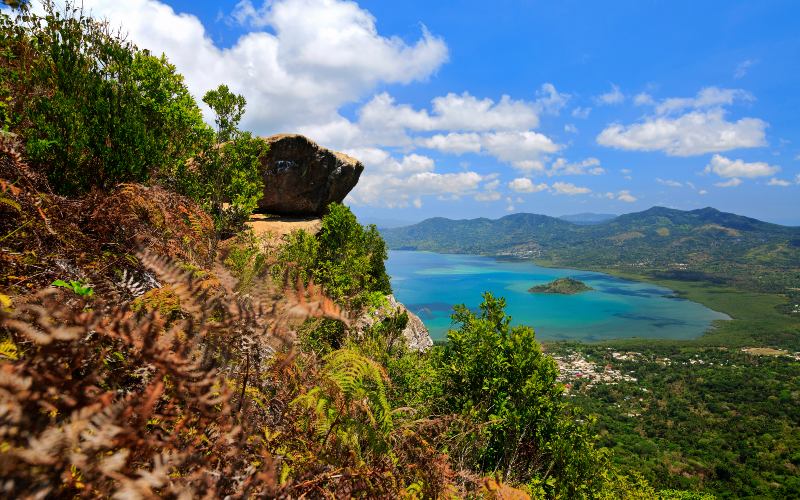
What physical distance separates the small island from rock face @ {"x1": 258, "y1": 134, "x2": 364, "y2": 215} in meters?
124

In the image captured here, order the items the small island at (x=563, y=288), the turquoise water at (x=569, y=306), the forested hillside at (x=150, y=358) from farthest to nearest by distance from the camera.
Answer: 1. the small island at (x=563, y=288)
2. the turquoise water at (x=569, y=306)
3. the forested hillside at (x=150, y=358)

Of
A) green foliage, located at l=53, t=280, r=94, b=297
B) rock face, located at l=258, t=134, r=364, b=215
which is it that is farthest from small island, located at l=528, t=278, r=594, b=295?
green foliage, located at l=53, t=280, r=94, b=297

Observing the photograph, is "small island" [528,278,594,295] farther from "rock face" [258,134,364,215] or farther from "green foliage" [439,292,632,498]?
"green foliage" [439,292,632,498]

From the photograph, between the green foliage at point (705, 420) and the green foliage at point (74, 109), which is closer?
the green foliage at point (74, 109)

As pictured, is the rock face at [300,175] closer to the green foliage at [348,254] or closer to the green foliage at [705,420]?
the green foliage at [348,254]

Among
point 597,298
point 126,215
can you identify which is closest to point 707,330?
point 597,298

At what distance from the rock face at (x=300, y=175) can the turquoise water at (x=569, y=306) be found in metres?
47.8

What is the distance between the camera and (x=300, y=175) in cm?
2277

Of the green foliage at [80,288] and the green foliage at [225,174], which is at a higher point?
the green foliage at [225,174]

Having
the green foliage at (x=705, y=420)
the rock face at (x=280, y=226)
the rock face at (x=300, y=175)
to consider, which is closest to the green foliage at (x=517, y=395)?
the rock face at (x=280, y=226)

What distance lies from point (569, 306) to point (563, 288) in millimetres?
19767

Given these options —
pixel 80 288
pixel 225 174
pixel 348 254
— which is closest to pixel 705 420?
pixel 348 254

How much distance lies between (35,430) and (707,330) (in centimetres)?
12999

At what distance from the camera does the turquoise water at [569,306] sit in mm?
89188
